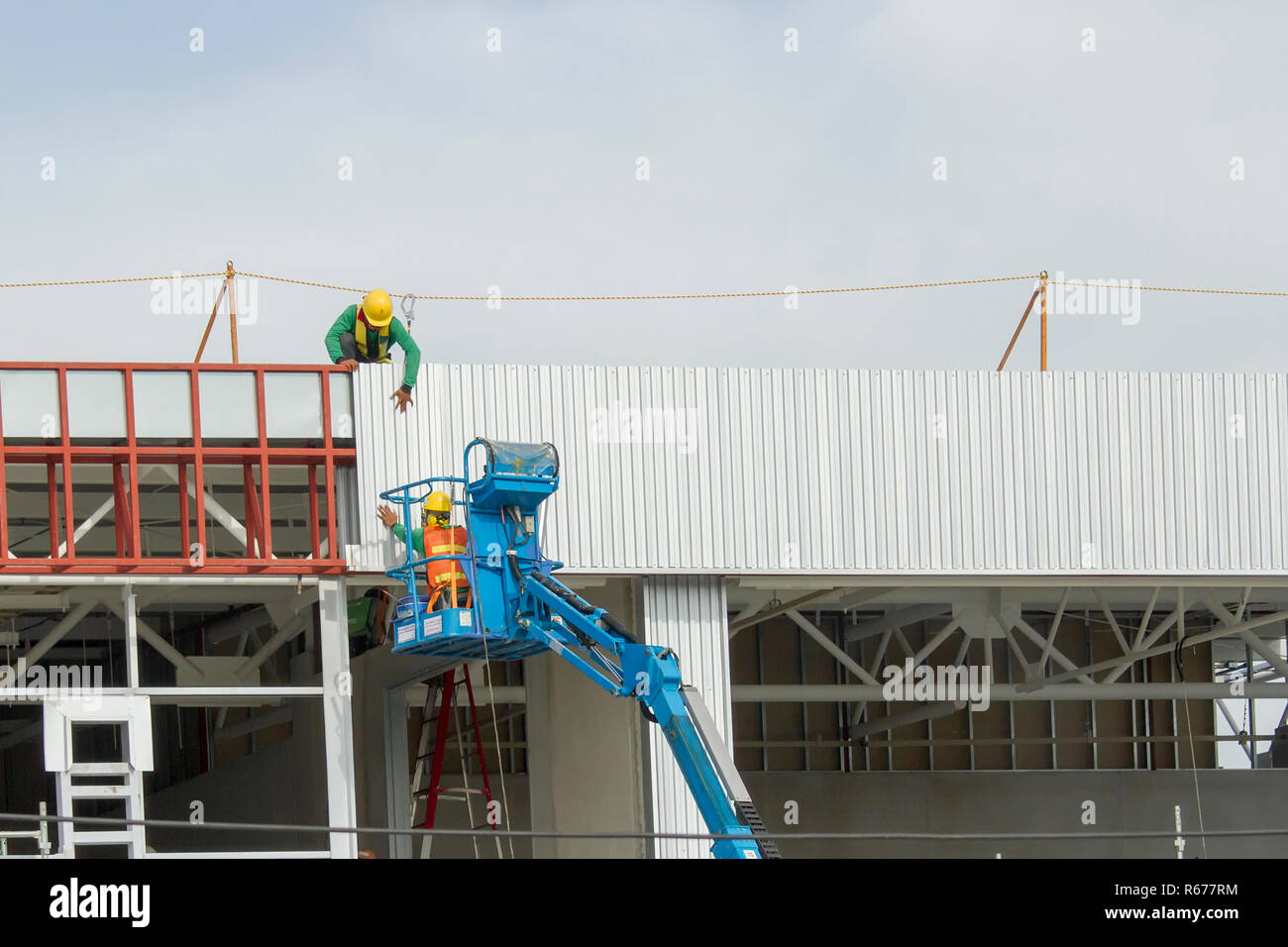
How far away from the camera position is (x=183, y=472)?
808 inches

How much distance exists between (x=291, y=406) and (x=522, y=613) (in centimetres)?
432

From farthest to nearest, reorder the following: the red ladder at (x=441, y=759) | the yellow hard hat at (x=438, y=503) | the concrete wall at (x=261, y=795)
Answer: the concrete wall at (x=261, y=795)
the red ladder at (x=441, y=759)
the yellow hard hat at (x=438, y=503)

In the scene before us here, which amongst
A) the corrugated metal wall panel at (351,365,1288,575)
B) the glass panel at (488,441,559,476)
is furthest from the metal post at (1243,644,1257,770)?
the glass panel at (488,441,559,476)

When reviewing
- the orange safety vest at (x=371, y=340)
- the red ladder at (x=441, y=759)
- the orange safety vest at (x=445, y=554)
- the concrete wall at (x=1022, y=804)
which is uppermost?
the orange safety vest at (x=371, y=340)

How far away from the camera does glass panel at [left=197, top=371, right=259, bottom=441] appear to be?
20.6 m

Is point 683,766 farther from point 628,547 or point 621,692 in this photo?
point 628,547

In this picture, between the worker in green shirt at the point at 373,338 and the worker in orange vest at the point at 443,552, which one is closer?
the worker in orange vest at the point at 443,552

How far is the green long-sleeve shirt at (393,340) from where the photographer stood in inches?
816

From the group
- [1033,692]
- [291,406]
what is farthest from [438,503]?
[1033,692]

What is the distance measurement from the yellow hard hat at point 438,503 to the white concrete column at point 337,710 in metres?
2.26

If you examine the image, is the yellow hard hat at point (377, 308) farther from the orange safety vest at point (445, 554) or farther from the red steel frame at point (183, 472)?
the orange safety vest at point (445, 554)

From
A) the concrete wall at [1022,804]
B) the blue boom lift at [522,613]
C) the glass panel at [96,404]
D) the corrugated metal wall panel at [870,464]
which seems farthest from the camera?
the concrete wall at [1022,804]

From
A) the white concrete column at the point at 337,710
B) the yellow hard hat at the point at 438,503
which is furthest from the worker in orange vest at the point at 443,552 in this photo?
the white concrete column at the point at 337,710
